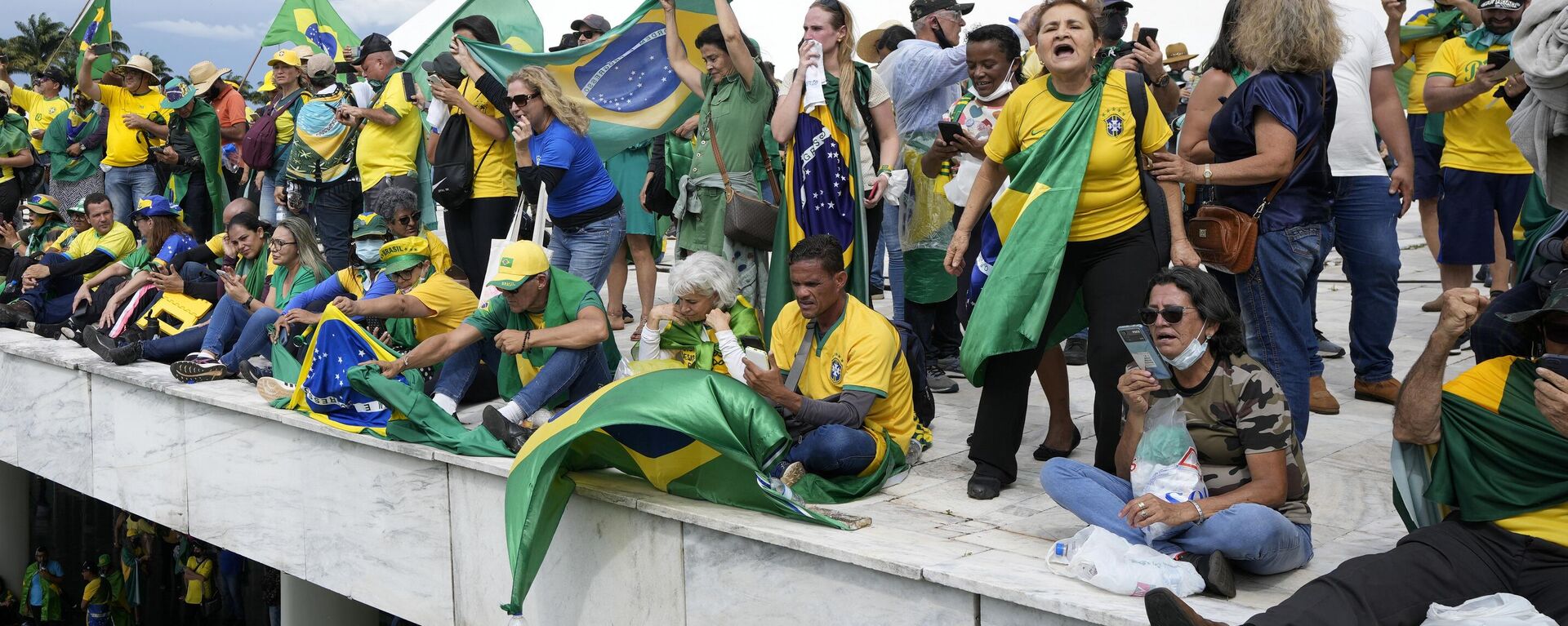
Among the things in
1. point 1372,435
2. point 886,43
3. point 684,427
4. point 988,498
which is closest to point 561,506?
point 684,427

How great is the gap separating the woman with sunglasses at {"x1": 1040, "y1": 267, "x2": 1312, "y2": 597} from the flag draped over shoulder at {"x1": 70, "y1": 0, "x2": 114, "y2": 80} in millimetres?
8557

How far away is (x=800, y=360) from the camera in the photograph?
15.4ft

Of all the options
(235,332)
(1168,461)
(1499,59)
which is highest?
(1499,59)

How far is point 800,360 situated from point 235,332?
4.11 meters

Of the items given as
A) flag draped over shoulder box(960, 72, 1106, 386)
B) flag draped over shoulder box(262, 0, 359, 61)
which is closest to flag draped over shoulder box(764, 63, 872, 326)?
flag draped over shoulder box(960, 72, 1106, 386)

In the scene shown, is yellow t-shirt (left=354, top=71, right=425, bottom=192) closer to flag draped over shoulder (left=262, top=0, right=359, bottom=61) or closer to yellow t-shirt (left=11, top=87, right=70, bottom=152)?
flag draped over shoulder (left=262, top=0, right=359, bottom=61)

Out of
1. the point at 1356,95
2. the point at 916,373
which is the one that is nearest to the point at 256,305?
the point at 916,373

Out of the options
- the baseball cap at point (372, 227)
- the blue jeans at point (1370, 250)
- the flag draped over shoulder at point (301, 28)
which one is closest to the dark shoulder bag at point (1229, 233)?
the blue jeans at point (1370, 250)

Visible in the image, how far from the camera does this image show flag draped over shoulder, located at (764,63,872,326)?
540 cm

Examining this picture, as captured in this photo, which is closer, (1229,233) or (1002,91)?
(1229,233)

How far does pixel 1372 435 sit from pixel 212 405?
5398mm

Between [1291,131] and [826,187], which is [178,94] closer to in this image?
[826,187]

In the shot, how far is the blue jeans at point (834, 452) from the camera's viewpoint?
14.4 feet

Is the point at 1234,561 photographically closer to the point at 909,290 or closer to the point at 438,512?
the point at 909,290
